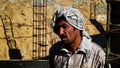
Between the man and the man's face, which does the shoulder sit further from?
the man's face

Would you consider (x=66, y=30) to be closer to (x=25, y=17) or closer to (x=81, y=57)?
(x=81, y=57)

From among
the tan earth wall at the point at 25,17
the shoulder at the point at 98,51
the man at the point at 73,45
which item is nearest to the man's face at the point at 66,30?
the man at the point at 73,45

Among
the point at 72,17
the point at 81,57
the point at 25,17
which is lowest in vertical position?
the point at 25,17

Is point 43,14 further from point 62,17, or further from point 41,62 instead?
point 62,17

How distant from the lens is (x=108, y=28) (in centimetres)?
840

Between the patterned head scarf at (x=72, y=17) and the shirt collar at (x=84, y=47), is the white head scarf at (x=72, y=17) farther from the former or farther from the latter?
the shirt collar at (x=84, y=47)

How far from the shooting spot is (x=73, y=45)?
3053 mm

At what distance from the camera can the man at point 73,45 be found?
300cm

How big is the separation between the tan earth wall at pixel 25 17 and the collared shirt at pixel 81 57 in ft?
20.5

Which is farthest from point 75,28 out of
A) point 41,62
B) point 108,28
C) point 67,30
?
point 108,28

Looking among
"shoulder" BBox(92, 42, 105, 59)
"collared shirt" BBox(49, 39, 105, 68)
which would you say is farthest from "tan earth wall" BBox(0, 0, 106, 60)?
"shoulder" BBox(92, 42, 105, 59)

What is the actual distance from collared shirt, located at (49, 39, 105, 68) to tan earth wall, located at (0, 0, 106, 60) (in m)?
6.24

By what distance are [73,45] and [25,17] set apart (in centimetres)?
646

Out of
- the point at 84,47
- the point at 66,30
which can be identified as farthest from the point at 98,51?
the point at 66,30
